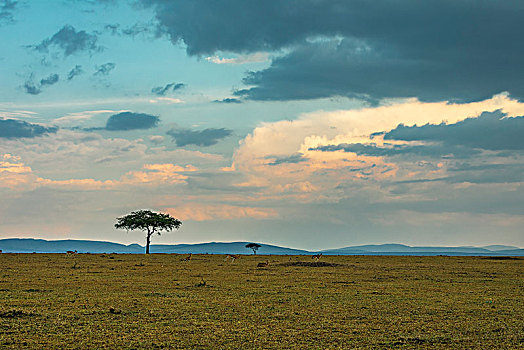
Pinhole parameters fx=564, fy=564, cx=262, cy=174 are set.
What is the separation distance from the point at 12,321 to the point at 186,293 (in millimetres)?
10214

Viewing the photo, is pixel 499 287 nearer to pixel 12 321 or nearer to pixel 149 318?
pixel 149 318

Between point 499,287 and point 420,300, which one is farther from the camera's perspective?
point 499,287

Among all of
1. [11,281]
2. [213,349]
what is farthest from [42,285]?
[213,349]

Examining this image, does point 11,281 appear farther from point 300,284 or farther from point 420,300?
point 420,300

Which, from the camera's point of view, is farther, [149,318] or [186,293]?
[186,293]

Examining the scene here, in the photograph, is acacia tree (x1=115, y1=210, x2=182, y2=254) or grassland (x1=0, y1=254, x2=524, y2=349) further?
acacia tree (x1=115, y1=210, x2=182, y2=254)

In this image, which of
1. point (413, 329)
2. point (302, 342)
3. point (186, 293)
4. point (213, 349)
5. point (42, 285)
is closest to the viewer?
point (213, 349)

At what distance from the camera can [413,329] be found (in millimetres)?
16766

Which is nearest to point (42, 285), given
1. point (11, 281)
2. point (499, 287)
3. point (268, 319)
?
point (11, 281)

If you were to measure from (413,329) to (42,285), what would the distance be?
20.5 m

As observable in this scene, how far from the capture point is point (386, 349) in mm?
13961

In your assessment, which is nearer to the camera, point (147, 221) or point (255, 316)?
point (255, 316)

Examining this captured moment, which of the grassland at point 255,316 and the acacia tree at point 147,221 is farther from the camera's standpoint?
the acacia tree at point 147,221

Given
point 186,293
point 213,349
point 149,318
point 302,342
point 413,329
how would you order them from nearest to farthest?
point 213,349
point 302,342
point 413,329
point 149,318
point 186,293
